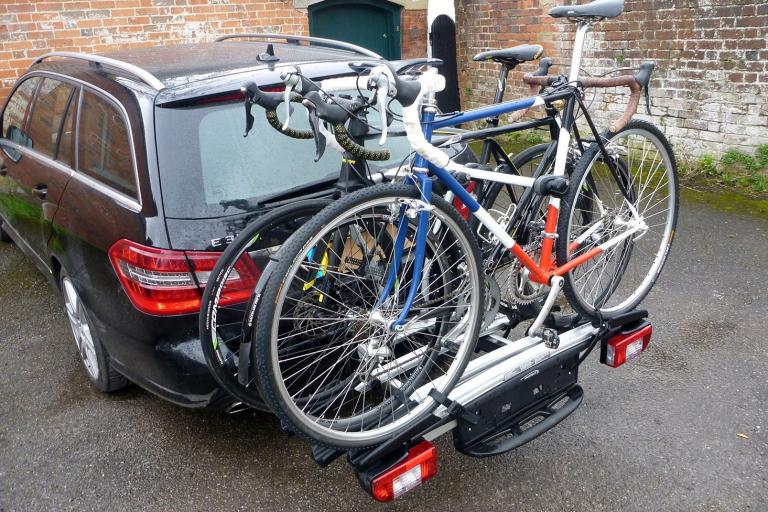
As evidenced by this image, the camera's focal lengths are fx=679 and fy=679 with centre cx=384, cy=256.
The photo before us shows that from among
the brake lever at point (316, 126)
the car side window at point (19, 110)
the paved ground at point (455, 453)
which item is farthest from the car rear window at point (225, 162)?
the car side window at point (19, 110)

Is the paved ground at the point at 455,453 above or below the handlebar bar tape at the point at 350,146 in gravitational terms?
below

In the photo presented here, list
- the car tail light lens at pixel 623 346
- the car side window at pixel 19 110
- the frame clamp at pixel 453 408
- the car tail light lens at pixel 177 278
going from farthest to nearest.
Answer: the car side window at pixel 19 110 → the car tail light lens at pixel 623 346 → the car tail light lens at pixel 177 278 → the frame clamp at pixel 453 408

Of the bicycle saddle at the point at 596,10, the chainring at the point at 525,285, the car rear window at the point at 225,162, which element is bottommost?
the chainring at the point at 525,285

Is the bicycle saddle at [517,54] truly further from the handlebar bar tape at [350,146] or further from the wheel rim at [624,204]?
the handlebar bar tape at [350,146]

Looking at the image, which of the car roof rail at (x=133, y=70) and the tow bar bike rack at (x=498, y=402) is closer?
the tow bar bike rack at (x=498, y=402)

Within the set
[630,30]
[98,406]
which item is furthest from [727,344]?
[630,30]

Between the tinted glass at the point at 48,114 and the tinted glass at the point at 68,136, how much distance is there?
7cm

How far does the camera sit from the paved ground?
272 centimetres

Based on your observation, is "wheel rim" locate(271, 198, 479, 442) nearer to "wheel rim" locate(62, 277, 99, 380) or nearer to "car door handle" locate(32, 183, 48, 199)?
"wheel rim" locate(62, 277, 99, 380)

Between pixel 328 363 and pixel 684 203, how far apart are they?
4.74 metres

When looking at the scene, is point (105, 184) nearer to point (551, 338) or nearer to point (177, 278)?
point (177, 278)

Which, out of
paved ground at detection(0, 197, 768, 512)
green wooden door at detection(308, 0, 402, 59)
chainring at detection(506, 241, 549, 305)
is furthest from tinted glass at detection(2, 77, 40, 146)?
green wooden door at detection(308, 0, 402, 59)

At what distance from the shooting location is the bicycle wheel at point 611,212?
114 inches

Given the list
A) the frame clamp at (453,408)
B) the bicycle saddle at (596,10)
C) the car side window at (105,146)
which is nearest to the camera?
the frame clamp at (453,408)
